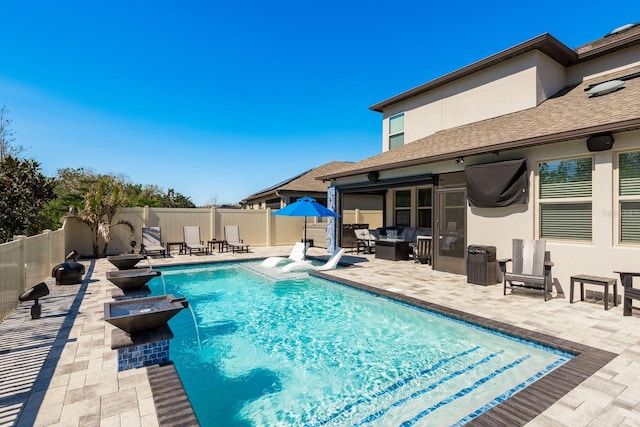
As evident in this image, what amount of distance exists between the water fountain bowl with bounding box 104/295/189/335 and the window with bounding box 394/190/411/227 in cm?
1284

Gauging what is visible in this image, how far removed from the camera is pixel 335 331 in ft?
18.6

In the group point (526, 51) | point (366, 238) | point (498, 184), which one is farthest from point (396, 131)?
point (498, 184)

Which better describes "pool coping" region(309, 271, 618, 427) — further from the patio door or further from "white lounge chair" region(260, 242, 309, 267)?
"white lounge chair" region(260, 242, 309, 267)

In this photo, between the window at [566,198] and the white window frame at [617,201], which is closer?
the white window frame at [617,201]

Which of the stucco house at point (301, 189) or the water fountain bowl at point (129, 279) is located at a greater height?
the stucco house at point (301, 189)

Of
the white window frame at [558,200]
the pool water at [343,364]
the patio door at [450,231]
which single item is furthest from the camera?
the patio door at [450,231]

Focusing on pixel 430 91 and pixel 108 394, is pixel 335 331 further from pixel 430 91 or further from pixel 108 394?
pixel 430 91

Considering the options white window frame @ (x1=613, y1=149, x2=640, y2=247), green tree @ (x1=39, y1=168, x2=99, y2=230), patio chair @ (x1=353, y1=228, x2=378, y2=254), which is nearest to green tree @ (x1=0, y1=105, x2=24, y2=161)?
green tree @ (x1=39, y1=168, x2=99, y2=230)

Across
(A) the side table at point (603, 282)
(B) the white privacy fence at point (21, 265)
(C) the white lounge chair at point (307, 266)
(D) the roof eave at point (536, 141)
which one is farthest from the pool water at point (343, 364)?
(D) the roof eave at point (536, 141)

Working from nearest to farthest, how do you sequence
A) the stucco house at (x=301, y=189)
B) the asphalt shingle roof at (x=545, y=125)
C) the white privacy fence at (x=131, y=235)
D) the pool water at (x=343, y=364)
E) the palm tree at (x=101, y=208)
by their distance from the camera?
the pool water at (x=343, y=364) → the white privacy fence at (x=131, y=235) → the asphalt shingle roof at (x=545, y=125) → the palm tree at (x=101, y=208) → the stucco house at (x=301, y=189)

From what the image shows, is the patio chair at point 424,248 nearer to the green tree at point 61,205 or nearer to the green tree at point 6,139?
the green tree at point 61,205

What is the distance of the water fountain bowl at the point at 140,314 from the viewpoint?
12.3ft

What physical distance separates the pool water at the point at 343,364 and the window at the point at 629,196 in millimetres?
3686

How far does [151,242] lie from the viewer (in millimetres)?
13844
